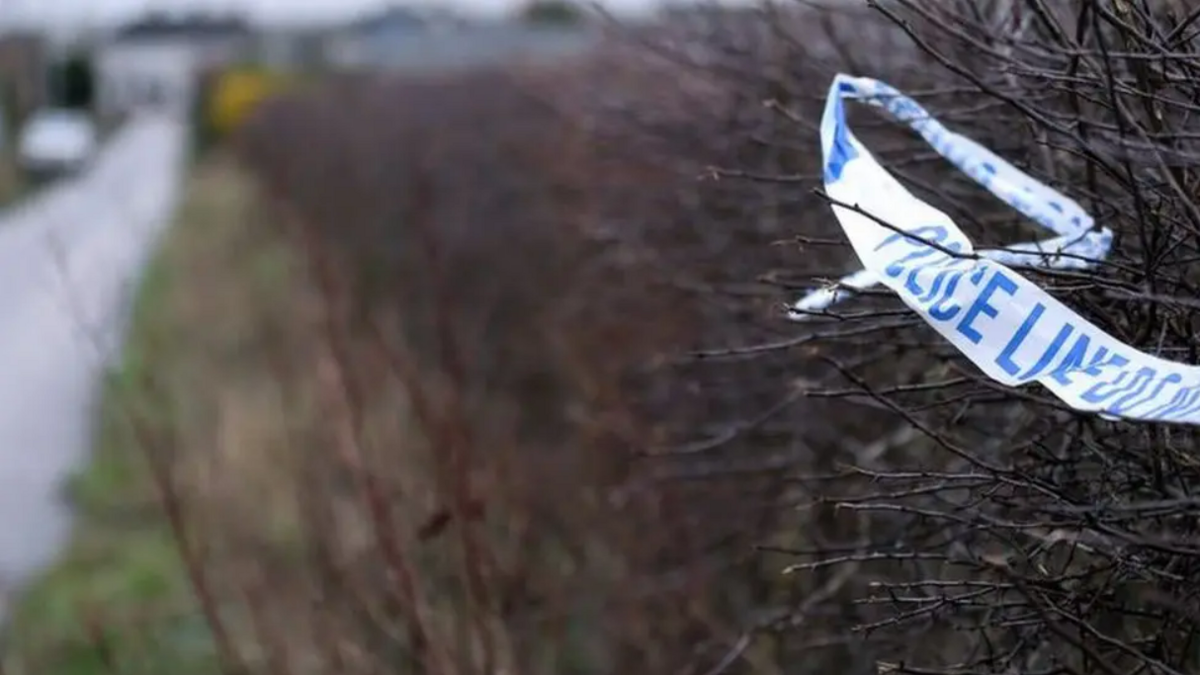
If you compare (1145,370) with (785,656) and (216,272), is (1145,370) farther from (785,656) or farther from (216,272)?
(216,272)

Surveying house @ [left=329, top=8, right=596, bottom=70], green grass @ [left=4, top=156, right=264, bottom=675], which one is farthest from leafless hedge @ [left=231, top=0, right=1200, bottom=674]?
house @ [left=329, top=8, right=596, bottom=70]

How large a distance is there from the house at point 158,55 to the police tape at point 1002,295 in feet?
221

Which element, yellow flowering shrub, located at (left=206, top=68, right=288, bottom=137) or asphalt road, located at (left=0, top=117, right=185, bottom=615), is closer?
asphalt road, located at (left=0, top=117, right=185, bottom=615)

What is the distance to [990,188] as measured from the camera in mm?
2461

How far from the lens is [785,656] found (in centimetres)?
412

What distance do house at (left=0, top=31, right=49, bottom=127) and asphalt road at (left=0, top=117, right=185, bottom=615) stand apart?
31229 mm

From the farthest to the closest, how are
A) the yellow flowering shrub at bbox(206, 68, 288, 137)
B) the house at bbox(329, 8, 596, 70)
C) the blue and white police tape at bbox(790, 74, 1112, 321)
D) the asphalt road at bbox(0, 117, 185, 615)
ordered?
the yellow flowering shrub at bbox(206, 68, 288, 137) → the house at bbox(329, 8, 596, 70) → the asphalt road at bbox(0, 117, 185, 615) → the blue and white police tape at bbox(790, 74, 1112, 321)

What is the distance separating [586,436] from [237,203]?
61.3ft

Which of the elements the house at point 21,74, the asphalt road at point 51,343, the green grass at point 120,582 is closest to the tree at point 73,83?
the house at point 21,74

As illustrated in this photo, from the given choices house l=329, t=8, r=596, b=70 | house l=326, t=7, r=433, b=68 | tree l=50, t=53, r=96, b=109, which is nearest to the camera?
house l=329, t=8, r=596, b=70

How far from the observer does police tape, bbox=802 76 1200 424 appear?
1817 millimetres

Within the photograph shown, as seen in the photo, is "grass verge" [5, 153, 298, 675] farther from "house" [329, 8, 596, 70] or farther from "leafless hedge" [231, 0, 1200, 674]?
"house" [329, 8, 596, 70]

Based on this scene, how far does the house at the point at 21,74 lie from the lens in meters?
55.8

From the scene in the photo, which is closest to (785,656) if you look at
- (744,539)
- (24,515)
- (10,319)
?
(744,539)
